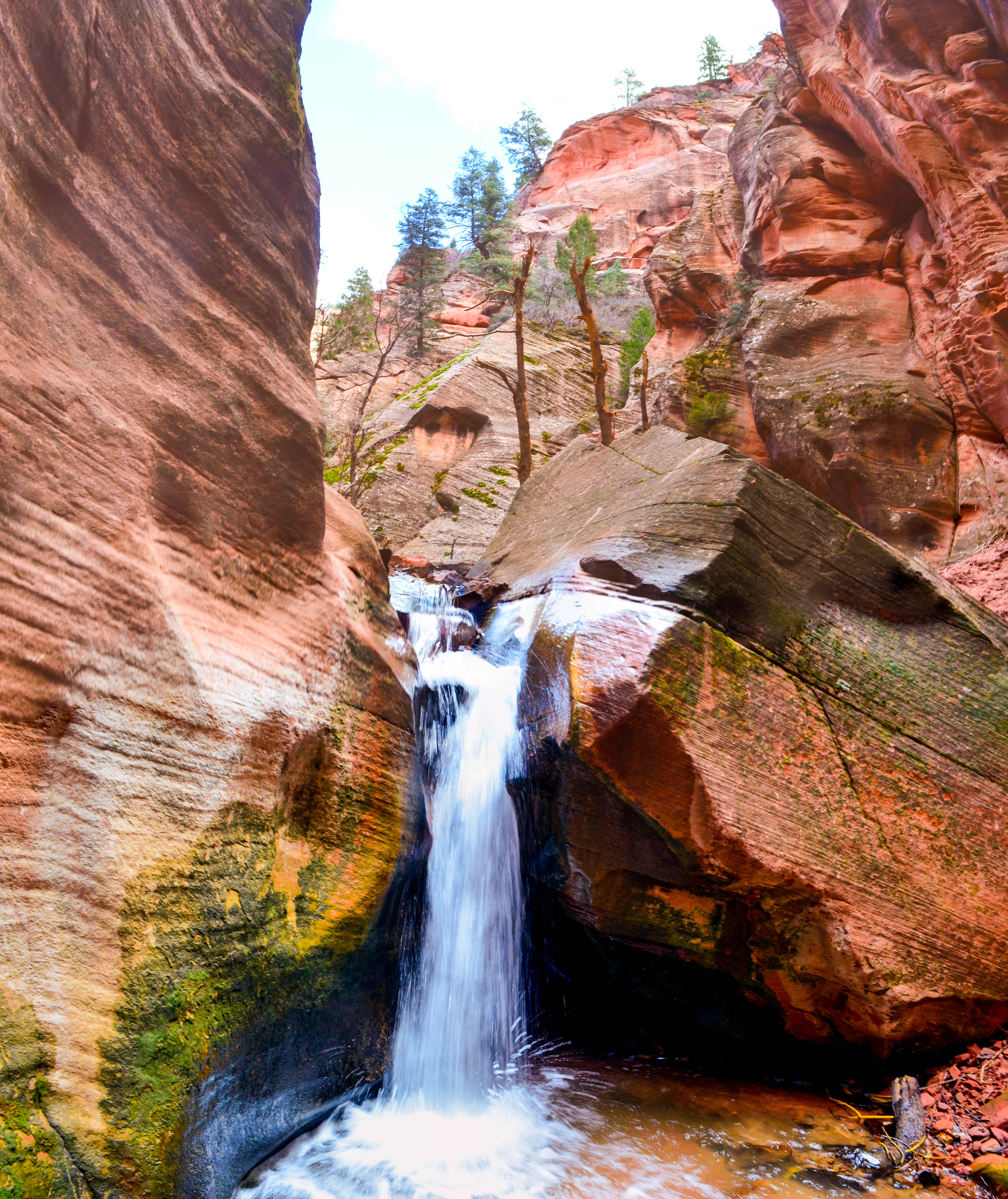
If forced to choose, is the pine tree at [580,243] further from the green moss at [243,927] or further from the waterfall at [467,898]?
the green moss at [243,927]

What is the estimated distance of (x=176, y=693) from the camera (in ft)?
12.7

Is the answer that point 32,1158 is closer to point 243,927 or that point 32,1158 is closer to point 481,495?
point 243,927

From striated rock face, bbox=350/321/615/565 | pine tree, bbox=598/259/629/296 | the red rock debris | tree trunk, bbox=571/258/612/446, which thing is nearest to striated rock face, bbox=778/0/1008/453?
tree trunk, bbox=571/258/612/446

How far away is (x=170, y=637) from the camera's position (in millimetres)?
3934

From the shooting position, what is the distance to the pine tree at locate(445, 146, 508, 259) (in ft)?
124

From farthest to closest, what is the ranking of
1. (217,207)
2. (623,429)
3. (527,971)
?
(623,429) < (527,971) < (217,207)

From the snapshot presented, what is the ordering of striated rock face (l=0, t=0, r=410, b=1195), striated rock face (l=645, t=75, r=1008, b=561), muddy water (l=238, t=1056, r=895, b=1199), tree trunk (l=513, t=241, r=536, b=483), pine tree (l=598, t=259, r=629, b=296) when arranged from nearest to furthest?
striated rock face (l=0, t=0, r=410, b=1195)
muddy water (l=238, t=1056, r=895, b=1199)
striated rock face (l=645, t=75, r=1008, b=561)
tree trunk (l=513, t=241, r=536, b=483)
pine tree (l=598, t=259, r=629, b=296)

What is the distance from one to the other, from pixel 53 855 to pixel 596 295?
2669 cm

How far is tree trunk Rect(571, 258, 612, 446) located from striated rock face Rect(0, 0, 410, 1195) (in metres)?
6.91

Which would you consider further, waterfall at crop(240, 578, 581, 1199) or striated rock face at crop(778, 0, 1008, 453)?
striated rock face at crop(778, 0, 1008, 453)

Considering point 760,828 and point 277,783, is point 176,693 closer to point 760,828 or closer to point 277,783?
point 277,783

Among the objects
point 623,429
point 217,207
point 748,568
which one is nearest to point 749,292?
point 623,429

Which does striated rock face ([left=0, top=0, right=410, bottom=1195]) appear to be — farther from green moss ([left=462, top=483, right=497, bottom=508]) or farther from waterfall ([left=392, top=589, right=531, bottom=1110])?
green moss ([left=462, top=483, right=497, bottom=508])

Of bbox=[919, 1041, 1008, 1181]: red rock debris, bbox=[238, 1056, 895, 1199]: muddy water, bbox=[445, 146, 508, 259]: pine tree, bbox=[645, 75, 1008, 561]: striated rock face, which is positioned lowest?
bbox=[238, 1056, 895, 1199]: muddy water
